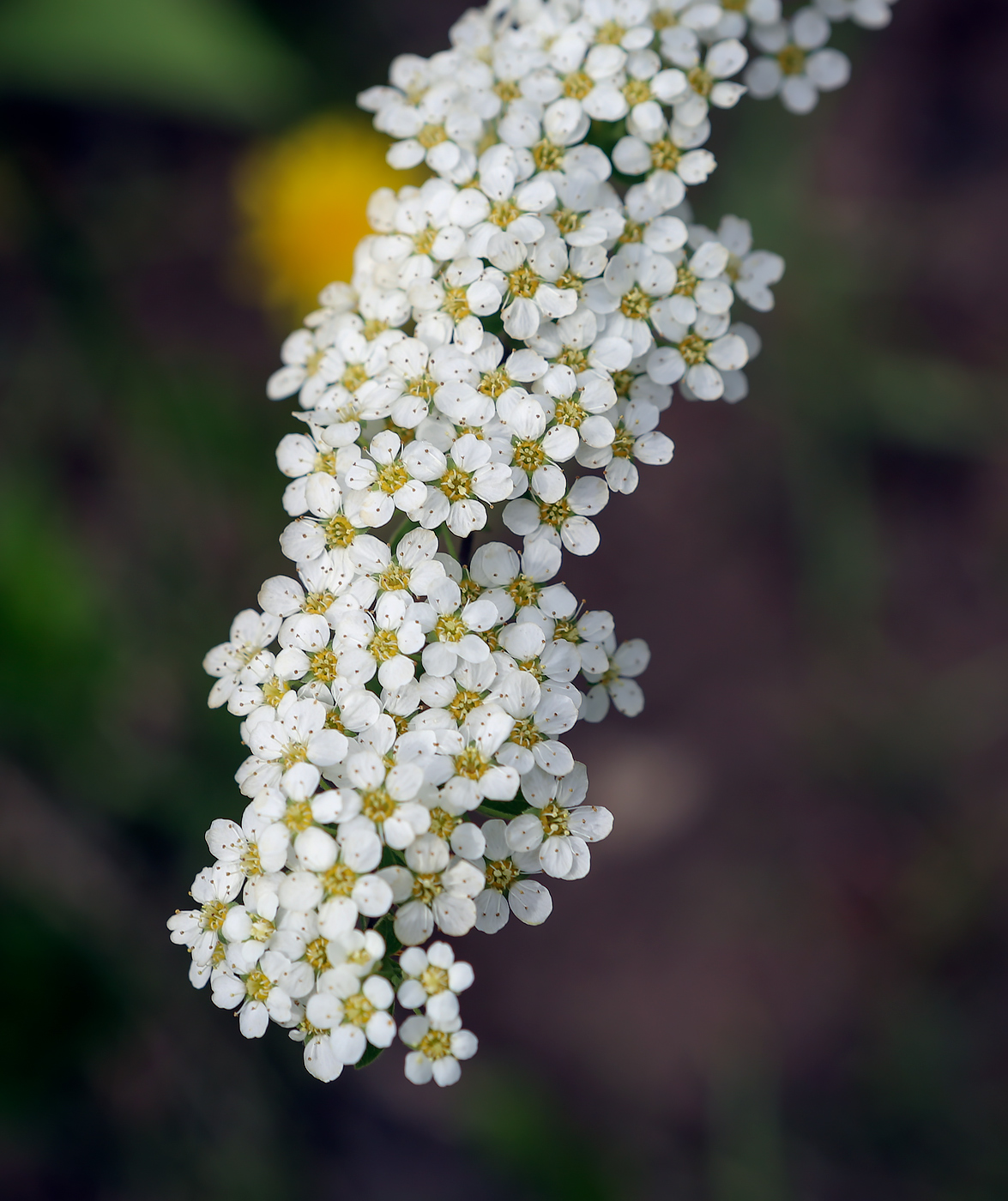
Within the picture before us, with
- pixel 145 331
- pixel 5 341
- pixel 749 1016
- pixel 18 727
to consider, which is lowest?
pixel 18 727

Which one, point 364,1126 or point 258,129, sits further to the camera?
point 258,129

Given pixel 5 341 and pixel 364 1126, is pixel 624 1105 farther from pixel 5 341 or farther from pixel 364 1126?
pixel 5 341

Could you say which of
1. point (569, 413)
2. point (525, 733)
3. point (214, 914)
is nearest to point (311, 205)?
point (569, 413)

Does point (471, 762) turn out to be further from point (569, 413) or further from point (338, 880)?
point (569, 413)

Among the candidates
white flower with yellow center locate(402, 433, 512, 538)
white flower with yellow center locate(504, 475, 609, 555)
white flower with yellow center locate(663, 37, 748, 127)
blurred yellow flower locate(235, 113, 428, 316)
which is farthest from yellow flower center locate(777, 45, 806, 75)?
blurred yellow flower locate(235, 113, 428, 316)

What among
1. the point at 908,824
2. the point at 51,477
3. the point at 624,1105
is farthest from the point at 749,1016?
the point at 51,477
